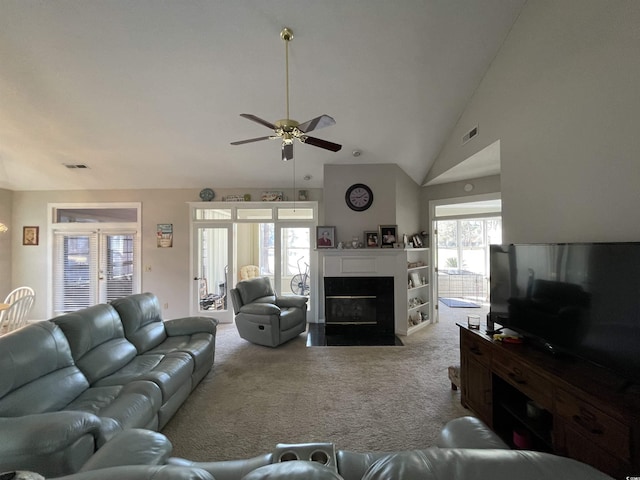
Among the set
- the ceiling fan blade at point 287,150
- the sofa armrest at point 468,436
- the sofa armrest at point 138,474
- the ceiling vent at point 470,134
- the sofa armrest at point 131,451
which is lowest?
the sofa armrest at point 468,436

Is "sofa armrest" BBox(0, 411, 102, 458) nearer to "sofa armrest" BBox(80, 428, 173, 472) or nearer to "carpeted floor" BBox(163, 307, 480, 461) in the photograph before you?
"sofa armrest" BBox(80, 428, 173, 472)

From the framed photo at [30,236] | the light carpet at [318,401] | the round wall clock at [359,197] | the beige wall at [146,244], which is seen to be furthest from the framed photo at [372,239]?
the framed photo at [30,236]

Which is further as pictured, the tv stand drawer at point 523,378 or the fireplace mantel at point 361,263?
the fireplace mantel at point 361,263

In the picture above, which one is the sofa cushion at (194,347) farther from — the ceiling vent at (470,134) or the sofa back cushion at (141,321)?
the ceiling vent at (470,134)

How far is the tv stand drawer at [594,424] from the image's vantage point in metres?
1.17

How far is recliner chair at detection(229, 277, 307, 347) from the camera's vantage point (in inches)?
150

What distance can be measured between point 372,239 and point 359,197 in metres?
0.78

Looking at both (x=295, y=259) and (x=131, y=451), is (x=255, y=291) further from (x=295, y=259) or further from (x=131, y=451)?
(x=131, y=451)

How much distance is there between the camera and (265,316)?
383 cm

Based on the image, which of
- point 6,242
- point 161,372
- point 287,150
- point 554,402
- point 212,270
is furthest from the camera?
point 212,270

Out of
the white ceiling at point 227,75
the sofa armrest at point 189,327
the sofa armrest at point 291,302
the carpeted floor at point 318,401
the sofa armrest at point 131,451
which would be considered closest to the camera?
the sofa armrest at point 131,451

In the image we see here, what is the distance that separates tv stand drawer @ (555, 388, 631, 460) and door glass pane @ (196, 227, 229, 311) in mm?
5027

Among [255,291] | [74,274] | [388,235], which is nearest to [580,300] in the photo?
[388,235]

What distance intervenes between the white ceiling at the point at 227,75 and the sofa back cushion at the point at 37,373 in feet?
8.77
